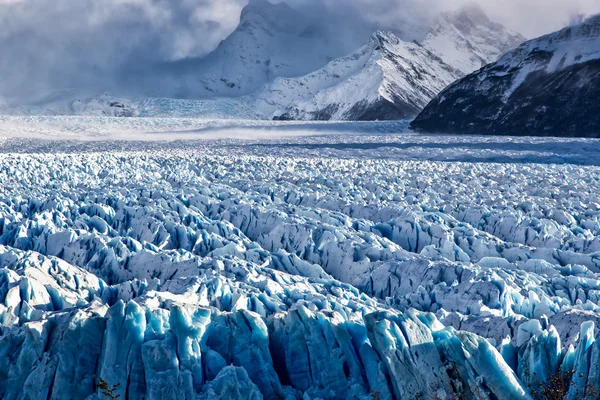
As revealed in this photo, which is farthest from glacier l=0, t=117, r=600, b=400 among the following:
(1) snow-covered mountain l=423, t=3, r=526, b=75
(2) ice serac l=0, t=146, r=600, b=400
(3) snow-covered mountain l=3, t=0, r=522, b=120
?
(1) snow-covered mountain l=423, t=3, r=526, b=75

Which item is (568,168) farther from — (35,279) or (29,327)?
(29,327)

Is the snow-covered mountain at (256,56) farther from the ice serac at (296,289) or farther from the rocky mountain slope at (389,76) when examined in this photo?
the ice serac at (296,289)

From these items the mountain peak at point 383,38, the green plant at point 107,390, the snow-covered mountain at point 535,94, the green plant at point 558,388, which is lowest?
the green plant at point 107,390

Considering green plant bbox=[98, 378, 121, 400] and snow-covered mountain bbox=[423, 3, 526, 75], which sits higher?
snow-covered mountain bbox=[423, 3, 526, 75]

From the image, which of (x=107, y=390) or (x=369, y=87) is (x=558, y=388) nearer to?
(x=107, y=390)

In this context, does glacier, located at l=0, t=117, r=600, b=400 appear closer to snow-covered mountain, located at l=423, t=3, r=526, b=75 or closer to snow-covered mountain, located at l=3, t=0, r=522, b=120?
snow-covered mountain, located at l=3, t=0, r=522, b=120

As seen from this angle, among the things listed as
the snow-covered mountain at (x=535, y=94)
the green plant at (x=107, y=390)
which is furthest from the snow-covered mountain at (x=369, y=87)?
the green plant at (x=107, y=390)
